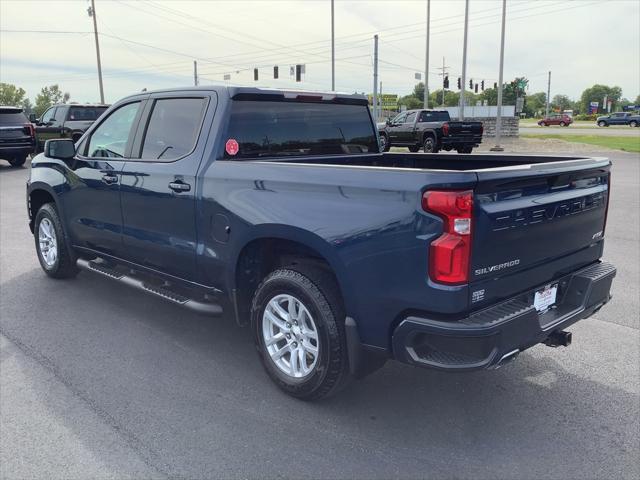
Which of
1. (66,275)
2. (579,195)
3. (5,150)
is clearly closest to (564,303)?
(579,195)

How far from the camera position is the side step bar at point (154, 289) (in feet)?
13.5

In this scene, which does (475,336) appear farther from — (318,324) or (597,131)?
(597,131)

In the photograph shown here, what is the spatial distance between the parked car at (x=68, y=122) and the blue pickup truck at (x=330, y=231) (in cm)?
1557

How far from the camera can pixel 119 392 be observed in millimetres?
3742

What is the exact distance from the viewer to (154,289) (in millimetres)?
4574

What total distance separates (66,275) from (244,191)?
132 inches

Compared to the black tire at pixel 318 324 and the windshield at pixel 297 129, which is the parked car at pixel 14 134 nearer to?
the windshield at pixel 297 129

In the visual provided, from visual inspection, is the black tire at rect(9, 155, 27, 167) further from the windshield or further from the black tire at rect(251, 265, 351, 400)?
the black tire at rect(251, 265, 351, 400)

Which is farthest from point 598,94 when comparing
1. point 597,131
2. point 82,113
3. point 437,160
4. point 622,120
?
point 437,160

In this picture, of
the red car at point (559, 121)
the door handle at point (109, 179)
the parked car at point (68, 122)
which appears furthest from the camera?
the red car at point (559, 121)

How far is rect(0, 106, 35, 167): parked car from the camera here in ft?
59.6

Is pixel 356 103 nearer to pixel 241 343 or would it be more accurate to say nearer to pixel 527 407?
pixel 241 343

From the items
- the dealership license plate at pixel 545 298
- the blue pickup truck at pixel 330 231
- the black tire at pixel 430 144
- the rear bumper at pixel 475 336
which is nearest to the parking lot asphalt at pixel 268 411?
the blue pickup truck at pixel 330 231

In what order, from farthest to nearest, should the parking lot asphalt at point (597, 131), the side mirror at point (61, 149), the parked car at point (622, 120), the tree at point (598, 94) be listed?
the tree at point (598, 94) → the parked car at point (622, 120) → the parking lot asphalt at point (597, 131) → the side mirror at point (61, 149)
